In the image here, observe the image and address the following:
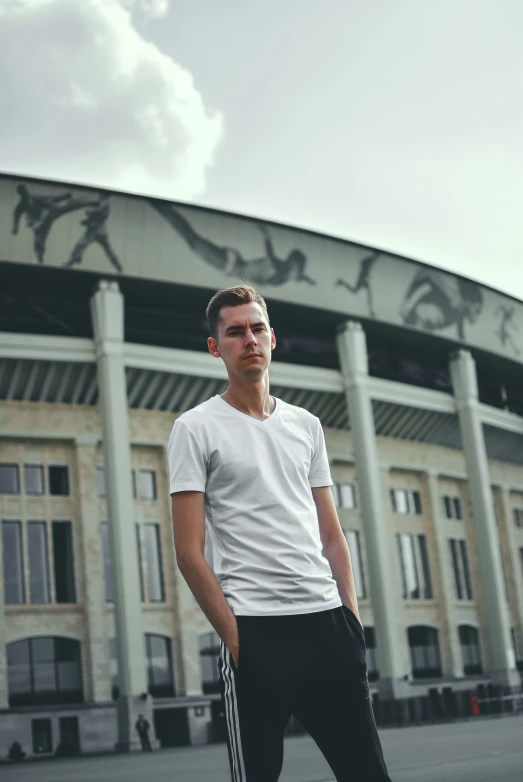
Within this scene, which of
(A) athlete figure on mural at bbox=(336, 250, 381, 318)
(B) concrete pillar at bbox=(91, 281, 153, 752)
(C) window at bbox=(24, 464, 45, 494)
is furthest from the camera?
(A) athlete figure on mural at bbox=(336, 250, 381, 318)

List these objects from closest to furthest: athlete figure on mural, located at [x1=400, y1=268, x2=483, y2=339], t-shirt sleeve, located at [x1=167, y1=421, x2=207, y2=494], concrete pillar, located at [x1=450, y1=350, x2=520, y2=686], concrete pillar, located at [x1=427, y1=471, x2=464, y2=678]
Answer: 1. t-shirt sleeve, located at [x1=167, y1=421, x2=207, y2=494]
2. athlete figure on mural, located at [x1=400, y1=268, x2=483, y2=339]
3. concrete pillar, located at [x1=450, y1=350, x2=520, y2=686]
4. concrete pillar, located at [x1=427, y1=471, x2=464, y2=678]

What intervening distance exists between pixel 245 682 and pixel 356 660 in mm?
305

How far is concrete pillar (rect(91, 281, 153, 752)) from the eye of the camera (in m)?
23.9

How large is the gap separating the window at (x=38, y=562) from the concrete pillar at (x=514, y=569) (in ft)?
69.2

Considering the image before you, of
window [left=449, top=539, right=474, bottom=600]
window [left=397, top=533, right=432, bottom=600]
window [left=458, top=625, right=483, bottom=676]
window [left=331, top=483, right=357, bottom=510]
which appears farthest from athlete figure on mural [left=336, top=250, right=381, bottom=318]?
window [left=458, top=625, right=483, bottom=676]

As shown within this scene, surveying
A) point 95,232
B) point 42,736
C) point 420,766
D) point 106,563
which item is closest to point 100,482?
point 106,563

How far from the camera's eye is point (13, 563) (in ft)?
90.2

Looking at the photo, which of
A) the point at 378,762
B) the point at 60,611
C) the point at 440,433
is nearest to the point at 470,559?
the point at 440,433

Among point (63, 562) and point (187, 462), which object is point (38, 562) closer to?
point (63, 562)

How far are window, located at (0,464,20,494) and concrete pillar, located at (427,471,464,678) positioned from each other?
16.5 meters

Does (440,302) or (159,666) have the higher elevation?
(440,302)

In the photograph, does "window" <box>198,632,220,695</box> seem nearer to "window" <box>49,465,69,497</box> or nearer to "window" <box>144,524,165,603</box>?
"window" <box>144,524,165,603</box>

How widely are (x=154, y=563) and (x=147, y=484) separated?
2489 millimetres

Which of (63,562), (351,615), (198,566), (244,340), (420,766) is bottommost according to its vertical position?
(420,766)
